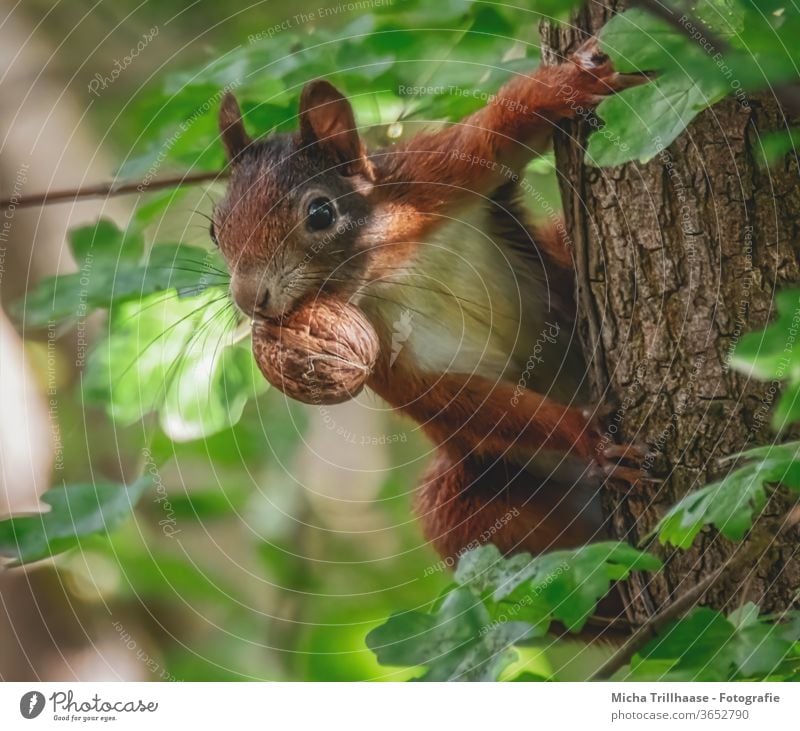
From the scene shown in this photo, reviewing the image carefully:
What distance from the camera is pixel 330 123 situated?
90 cm

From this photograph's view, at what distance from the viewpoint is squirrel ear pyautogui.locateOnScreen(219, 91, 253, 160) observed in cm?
92

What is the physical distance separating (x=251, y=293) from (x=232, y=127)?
0.18m

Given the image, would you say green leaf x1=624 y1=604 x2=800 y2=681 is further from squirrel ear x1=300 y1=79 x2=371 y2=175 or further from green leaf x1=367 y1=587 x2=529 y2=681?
squirrel ear x1=300 y1=79 x2=371 y2=175

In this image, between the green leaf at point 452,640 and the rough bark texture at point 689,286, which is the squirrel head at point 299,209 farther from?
the green leaf at point 452,640

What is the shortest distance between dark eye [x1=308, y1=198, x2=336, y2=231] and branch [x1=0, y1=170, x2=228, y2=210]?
11cm

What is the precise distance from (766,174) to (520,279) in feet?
1.01

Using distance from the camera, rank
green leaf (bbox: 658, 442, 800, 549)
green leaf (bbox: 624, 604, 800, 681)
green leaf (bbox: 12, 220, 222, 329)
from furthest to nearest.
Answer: green leaf (bbox: 12, 220, 222, 329), green leaf (bbox: 624, 604, 800, 681), green leaf (bbox: 658, 442, 800, 549)

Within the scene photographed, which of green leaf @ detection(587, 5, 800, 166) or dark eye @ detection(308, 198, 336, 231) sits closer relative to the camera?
green leaf @ detection(587, 5, 800, 166)

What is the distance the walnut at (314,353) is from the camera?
0.87m

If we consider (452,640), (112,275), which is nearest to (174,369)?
(112,275)

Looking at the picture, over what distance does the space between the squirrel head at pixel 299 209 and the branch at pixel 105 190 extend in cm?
6

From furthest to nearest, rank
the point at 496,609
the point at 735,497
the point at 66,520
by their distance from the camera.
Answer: the point at 66,520 → the point at 496,609 → the point at 735,497

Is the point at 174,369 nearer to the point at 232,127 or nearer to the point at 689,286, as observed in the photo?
the point at 232,127

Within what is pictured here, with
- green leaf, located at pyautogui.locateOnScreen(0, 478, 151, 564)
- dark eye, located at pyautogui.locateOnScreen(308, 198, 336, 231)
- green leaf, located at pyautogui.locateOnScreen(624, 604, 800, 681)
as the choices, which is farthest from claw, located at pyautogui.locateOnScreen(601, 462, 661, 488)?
green leaf, located at pyautogui.locateOnScreen(0, 478, 151, 564)
